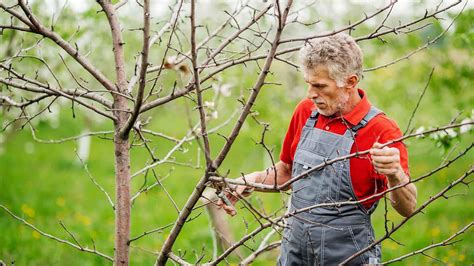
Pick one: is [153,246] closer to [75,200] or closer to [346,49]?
[75,200]

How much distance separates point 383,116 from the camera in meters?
2.47

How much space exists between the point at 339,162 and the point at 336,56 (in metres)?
0.43

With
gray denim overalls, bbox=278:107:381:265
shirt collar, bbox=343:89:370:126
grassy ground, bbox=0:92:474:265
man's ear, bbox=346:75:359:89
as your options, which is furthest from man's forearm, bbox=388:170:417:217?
grassy ground, bbox=0:92:474:265

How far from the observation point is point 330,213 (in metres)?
2.44

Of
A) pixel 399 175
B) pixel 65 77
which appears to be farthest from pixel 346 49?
pixel 65 77

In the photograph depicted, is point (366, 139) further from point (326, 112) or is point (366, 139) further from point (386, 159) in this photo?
point (386, 159)

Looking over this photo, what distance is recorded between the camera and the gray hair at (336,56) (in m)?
2.41

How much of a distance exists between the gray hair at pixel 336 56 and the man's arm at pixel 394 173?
496 mm

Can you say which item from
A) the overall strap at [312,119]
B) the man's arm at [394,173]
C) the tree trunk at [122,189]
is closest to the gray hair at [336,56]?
the overall strap at [312,119]

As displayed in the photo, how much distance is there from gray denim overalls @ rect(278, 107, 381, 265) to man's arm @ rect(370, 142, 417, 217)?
19 centimetres

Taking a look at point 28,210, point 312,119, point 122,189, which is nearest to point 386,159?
point 312,119

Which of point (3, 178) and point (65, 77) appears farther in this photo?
point (65, 77)

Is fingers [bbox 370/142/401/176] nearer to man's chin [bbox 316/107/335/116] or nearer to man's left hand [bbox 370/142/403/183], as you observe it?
man's left hand [bbox 370/142/403/183]

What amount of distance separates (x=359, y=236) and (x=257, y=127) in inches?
299
